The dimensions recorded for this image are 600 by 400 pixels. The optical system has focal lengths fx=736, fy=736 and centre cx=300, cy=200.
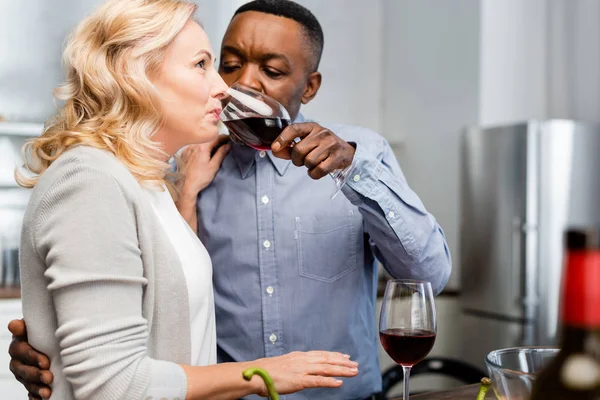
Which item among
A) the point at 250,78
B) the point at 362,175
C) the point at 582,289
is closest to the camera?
the point at 582,289

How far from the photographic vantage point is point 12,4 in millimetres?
3609

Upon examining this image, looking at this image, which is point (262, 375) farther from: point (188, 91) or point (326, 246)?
point (326, 246)

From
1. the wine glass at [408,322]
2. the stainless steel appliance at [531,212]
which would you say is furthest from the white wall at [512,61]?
the wine glass at [408,322]

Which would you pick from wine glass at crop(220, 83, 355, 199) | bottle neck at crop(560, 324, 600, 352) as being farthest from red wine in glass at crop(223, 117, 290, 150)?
bottle neck at crop(560, 324, 600, 352)

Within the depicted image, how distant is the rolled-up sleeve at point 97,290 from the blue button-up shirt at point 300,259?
1.57 ft

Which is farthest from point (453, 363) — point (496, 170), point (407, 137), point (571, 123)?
point (407, 137)

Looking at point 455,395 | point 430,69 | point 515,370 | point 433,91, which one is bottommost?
point 455,395

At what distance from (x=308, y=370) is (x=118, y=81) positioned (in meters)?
0.59

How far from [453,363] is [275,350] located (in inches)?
69.1

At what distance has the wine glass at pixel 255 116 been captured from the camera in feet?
4.32

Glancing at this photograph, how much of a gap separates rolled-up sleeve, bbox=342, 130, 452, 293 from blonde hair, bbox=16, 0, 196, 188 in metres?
0.39

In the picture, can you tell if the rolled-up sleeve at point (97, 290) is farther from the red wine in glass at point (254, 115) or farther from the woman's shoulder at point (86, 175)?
the red wine in glass at point (254, 115)

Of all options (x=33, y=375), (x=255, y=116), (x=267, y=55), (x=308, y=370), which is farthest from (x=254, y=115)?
(x=33, y=375)

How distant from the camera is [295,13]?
1719 mm
